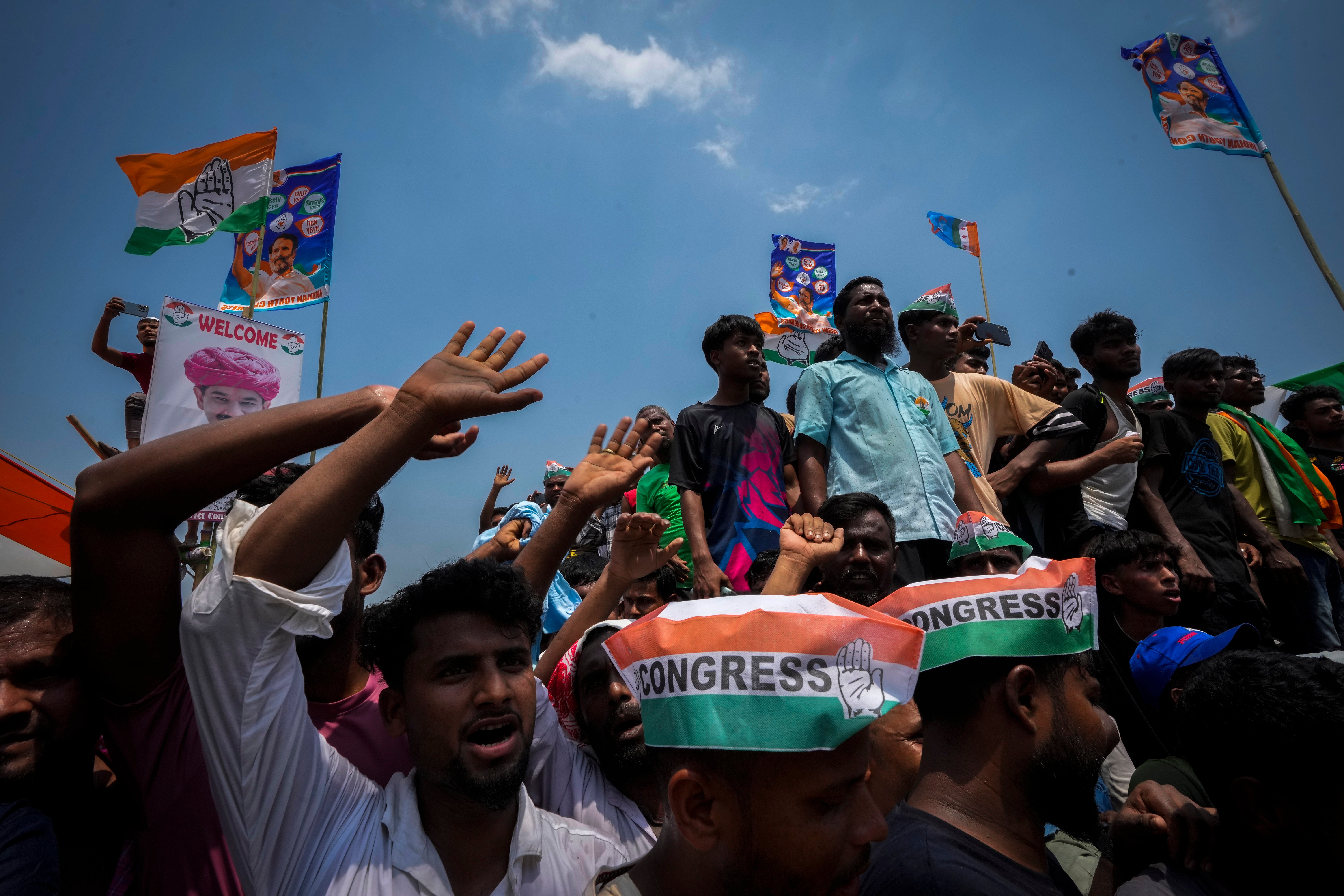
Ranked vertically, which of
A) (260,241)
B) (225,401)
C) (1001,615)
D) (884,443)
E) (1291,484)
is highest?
(260,241)

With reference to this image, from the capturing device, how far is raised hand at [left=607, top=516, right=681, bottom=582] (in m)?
3.31

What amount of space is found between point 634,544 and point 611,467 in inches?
16.1

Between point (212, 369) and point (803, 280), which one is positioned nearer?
point (212, 369)

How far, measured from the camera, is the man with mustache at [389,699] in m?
1.75

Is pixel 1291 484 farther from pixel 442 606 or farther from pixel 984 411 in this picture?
pixel 442 606

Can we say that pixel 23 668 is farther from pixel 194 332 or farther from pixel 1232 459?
pixel 1232 459

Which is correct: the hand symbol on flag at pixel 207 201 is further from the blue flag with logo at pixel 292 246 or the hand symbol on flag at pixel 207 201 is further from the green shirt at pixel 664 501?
the green shirt at pixel 664 501

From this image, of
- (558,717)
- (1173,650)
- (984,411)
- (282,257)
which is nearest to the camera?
(558,717)

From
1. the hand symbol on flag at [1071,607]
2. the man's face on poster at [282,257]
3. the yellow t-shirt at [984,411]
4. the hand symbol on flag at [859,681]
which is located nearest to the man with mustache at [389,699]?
the hand symbol on flag at [859,681]

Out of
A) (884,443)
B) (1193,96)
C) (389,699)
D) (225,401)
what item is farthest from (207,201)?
(1193,96)

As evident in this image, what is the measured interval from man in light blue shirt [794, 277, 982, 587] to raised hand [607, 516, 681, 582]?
159 centimetres

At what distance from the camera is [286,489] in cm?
243

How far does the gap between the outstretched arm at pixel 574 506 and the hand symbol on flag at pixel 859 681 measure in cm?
141

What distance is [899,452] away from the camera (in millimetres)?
4566
